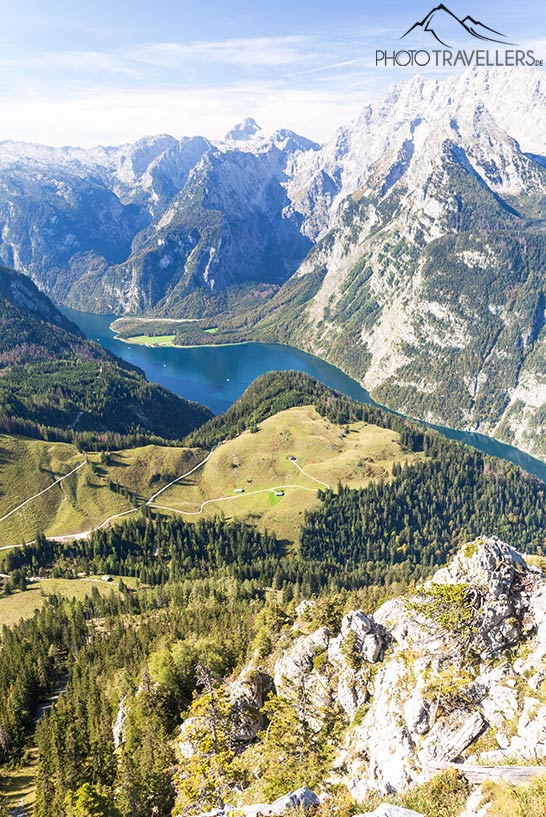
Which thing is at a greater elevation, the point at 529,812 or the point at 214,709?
the point at 529,812

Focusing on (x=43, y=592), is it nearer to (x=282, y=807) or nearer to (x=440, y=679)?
(x=282, y=807)

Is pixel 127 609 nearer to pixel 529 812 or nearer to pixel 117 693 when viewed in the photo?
pixel 117 693

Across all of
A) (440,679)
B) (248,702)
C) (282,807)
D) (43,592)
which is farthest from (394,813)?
(43,592)

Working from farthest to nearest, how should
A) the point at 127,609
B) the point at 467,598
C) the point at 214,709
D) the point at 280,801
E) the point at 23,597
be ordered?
the point at 23,597
the point at 127,609
the point at 214,709
the point at 467,598
the point at 280,801

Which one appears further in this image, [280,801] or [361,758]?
[361,758]

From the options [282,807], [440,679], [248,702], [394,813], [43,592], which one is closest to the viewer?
[394,813]

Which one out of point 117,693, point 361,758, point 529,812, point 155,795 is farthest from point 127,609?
point 529,812

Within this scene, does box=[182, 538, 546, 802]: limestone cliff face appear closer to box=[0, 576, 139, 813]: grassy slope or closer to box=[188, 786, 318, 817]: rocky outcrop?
box=[188, 786, 318, 817]: rocky outcrop

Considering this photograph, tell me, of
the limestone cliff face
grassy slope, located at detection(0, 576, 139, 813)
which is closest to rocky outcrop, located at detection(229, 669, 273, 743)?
the limestone cliff face
